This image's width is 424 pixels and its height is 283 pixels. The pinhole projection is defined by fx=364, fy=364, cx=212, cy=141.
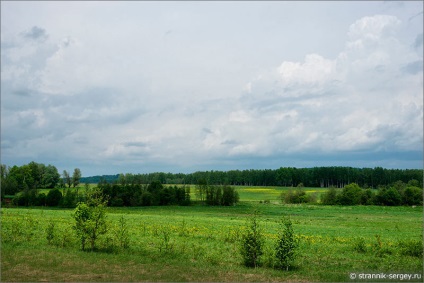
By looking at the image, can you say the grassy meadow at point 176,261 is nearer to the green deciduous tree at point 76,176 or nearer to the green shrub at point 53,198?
the green shrub at point 53,198

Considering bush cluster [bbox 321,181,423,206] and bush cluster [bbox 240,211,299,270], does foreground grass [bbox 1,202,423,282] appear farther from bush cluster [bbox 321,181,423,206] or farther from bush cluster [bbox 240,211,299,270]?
bush cluster [bbox 321,181,423,206]

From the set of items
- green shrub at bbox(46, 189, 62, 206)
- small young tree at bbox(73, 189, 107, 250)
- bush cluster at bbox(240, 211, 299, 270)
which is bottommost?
green shrub at bbox(46, 189, 62, 206)

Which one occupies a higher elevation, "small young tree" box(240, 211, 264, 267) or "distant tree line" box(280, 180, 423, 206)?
"small young tree" box(240, 211, 264, 267)

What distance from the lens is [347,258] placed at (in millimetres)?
24547

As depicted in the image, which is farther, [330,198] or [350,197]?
[330,198]

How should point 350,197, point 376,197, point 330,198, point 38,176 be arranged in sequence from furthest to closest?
1. point 38,176
2. point 376,197
3. point 330,198
4. point 350,197

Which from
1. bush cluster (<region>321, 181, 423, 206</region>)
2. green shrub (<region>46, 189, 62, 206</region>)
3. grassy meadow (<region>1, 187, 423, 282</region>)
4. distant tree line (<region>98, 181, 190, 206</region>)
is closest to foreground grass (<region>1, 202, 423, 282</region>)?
grassy meadow (<region>1, 187, 423, 282</region>)

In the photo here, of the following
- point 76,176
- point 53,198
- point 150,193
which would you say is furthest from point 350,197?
point 76,176

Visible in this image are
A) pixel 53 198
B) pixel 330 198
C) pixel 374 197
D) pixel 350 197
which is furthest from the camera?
pixel 374 197

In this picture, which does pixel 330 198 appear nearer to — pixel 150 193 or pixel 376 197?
pixel 376 197

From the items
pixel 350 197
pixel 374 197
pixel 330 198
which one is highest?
pixel 350 197

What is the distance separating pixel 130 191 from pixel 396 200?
3249 inches

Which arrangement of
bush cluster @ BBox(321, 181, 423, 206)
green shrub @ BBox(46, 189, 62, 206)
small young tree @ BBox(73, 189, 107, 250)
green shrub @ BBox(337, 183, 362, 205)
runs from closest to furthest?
small young tree @ BBox(73, 189, 107, 250) < green shrub @ BBox(46, 189, 62, 206) < bush cluster @ BBox(321, 181, 423, 206) < green shrub @ BBox(337, 183, 362, 205)

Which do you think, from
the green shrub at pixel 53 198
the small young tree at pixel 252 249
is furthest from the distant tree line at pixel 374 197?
the small young tree at pixel 252 249
